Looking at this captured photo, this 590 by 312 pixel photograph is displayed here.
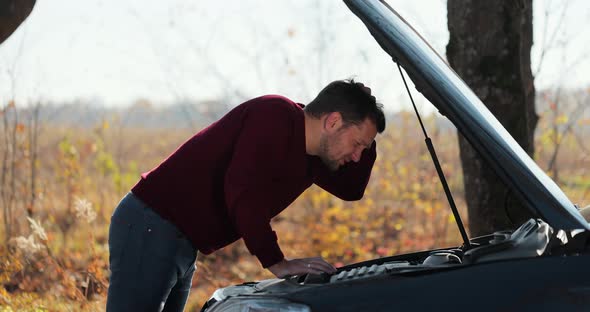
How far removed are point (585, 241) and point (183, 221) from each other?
1.36 meters

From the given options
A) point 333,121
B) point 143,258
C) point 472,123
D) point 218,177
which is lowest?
point 143,258

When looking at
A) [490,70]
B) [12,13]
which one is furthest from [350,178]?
[12,13]

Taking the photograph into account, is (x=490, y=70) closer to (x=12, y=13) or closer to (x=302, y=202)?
(x=12, y=13)

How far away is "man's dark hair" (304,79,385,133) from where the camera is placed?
9.45 ft

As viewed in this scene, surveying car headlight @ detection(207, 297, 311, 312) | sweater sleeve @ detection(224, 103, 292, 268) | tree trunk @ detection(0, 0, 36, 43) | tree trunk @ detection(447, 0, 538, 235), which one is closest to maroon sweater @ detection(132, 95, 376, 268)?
sweater sleeve @ detection(224, 103, 292, 268)

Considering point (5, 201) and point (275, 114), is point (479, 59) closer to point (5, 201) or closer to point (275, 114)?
point (275, 114)

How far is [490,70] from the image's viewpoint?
483 centimetres

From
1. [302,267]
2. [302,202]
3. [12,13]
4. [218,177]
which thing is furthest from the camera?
[302,202]

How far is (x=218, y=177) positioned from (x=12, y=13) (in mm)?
2363

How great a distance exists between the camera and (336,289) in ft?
7.74

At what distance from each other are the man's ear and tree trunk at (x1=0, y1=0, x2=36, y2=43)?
8.44ft

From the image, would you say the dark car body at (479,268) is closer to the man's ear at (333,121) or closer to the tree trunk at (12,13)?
the man's ear at (333,121)

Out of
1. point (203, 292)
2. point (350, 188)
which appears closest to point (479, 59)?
point (350, 188)

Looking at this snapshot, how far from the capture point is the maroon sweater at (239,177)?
8.98 ft
